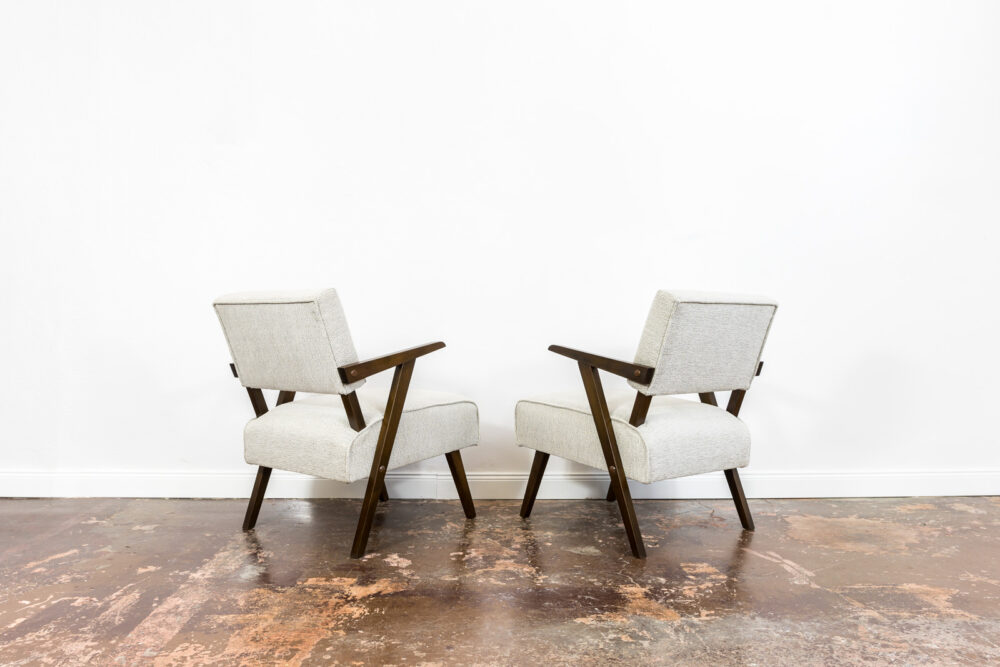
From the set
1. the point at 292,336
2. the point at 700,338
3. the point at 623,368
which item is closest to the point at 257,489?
the point at 292,336

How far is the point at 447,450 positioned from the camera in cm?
280

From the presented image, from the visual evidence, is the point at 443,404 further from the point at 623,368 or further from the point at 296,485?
the point at 296,485

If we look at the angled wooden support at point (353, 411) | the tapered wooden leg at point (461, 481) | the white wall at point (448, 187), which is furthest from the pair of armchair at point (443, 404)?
the white wall at point (448, 187)

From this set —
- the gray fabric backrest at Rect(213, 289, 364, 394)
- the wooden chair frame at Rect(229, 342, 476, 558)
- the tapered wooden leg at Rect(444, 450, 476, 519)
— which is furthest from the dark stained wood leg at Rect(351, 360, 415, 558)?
the tapered wooden leg at Rect(444, 450, 476, 519)

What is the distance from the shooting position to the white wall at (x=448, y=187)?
324 cm

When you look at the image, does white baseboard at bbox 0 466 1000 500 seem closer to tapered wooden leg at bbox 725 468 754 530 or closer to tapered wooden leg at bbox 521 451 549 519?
tapered wooden leg at bbox 521 451 549 519

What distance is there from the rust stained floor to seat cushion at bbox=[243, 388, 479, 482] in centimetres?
35

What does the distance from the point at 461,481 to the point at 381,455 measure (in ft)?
1.81

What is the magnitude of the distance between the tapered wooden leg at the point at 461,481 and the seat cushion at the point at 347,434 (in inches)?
3.7

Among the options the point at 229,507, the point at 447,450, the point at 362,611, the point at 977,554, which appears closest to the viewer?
the point at 362,611

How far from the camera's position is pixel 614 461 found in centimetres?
251

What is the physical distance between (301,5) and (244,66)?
411 mm

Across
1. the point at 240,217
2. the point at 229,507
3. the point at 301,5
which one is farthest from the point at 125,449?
the point at 301,5

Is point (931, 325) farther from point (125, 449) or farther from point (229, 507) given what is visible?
point (125, 449)
